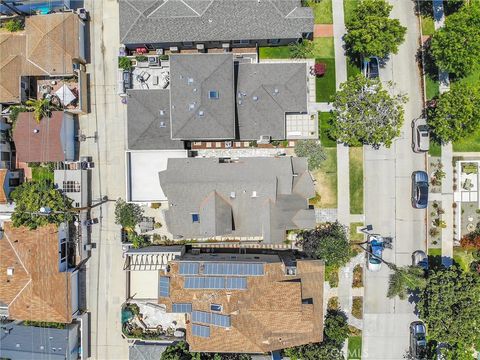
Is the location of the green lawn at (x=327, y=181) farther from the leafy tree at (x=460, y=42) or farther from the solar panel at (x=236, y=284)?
the leafy tree at (x=460, y=42)

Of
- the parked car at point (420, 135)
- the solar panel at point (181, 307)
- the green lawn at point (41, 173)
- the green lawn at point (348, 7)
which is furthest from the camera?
the green lawn at point (41, 173)

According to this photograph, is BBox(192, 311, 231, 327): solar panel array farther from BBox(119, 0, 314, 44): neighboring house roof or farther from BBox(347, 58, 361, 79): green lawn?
BBox(347, 58, 361, 79): green lawn

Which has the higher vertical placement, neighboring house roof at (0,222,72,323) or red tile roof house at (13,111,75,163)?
red tile roof house at (13,111,75,163)

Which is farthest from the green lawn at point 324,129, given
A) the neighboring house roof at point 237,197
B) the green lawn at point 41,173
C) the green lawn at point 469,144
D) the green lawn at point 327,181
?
the green lawn at point 41,173

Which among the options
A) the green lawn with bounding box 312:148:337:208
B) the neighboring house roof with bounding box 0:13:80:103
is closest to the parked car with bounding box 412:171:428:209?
the green lawn with bounding box 312:148:337:208

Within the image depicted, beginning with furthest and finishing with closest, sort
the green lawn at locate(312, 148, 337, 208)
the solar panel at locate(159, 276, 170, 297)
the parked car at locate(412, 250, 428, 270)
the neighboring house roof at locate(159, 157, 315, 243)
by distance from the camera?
the green lawn at locate(312, 148, 337, 208) → the parked car at locate(412, 250, 428, 270) → the neighboring house roof at locate(159, 157, 315, 243) → the solar panel at locate(159, 276, 170, 297)

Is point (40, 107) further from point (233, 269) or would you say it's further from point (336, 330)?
point (336, 330)

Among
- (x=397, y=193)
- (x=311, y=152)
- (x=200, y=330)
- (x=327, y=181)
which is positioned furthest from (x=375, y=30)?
(x=200, y=330)
